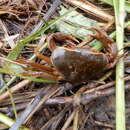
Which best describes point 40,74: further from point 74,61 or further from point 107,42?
point 107,42

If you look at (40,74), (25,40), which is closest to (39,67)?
(40,74)

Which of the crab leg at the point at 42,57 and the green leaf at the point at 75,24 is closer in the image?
the crab leg at the point at 42,57

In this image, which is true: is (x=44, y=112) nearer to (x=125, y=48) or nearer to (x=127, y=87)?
(x=127, y=87)

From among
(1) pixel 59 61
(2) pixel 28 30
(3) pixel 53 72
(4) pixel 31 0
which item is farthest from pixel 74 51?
(4) pixel 31 0

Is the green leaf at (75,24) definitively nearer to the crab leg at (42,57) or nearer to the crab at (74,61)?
the crab at (74,61)

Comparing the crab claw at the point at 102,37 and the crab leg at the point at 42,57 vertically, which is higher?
the crab claw at the point at 102,37

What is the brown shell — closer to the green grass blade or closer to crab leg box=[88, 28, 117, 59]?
crab leg box=[88, 28, 117, 59]

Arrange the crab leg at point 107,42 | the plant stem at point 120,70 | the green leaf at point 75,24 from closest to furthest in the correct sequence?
the plant stem at point 120,70, the crab leg at point 107,42, the green leaf at point 75,24

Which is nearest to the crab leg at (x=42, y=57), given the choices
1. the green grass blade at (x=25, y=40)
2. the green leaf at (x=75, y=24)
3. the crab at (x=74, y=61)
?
the crab at (x=74, y=61)
